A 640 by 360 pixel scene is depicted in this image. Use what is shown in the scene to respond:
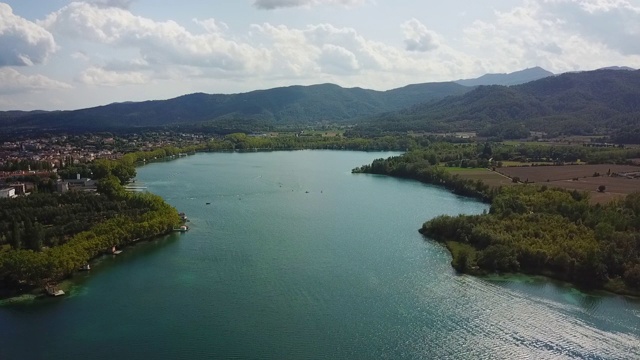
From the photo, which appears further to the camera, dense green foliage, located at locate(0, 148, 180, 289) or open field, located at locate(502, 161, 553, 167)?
open field, located at locate(502, 161, 553, 167)

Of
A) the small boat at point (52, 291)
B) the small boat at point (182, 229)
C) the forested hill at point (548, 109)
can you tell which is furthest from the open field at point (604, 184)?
the forested hill at point (548, 109)

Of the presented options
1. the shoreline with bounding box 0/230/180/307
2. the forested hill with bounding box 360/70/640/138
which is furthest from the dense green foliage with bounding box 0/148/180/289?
the forested hill with bounding box 360/70/640/138

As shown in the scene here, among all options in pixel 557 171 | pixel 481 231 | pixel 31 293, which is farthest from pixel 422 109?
pixel 31 293

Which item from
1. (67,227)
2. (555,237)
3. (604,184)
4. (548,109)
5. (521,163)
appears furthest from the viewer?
(548,109)

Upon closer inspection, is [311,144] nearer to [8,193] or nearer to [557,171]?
[557,171]

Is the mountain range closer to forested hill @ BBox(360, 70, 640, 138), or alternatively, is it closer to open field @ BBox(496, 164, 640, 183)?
forested hill @ BBox(360, 70, 640, 138)

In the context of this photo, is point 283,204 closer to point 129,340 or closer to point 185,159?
point 129,340

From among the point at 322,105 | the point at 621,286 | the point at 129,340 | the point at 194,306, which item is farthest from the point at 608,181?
the point at 322,105
